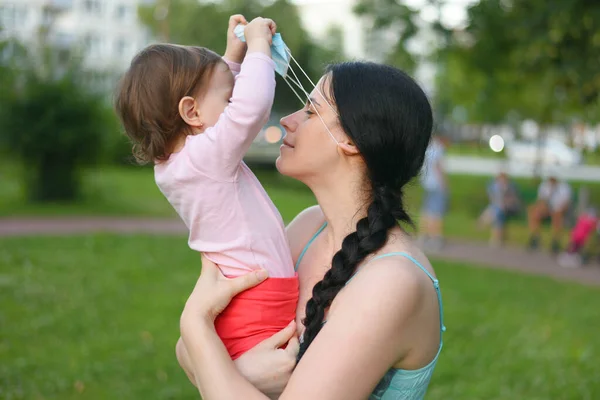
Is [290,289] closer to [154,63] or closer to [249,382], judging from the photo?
[249,382]

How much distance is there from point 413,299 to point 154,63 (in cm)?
109

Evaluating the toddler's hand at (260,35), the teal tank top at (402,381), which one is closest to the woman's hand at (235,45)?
the toddler's hand at (260,35)

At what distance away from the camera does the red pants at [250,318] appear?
2082 millimetres

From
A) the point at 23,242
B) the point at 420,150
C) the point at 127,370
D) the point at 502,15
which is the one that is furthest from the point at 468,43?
the point at 420,150

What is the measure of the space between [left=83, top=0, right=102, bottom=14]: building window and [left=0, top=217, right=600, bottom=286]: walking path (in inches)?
2095

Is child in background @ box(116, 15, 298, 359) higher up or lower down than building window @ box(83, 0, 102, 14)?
higher up

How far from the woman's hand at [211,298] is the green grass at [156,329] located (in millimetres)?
3411

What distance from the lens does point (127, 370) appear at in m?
5.66

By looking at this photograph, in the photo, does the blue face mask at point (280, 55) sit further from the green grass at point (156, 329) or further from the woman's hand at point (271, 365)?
the green grass at point (156, 329)

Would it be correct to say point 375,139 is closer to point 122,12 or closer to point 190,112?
point 190,112

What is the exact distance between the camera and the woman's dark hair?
2.02 metres

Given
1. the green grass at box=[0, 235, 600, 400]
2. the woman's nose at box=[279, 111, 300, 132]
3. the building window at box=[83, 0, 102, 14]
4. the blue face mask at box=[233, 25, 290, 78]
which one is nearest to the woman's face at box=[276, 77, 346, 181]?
the woman's nose at box=[279, 111, 300, 132]

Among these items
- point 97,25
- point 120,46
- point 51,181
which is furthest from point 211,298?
point 120,46

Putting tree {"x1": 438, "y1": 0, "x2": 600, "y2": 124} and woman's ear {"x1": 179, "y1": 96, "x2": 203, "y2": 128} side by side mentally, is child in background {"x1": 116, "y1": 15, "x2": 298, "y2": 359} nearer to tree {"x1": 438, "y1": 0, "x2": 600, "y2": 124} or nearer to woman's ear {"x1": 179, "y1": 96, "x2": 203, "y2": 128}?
woman's ear {"x1": 179, "y1": 96, "x2": 203, "y2": 128}
